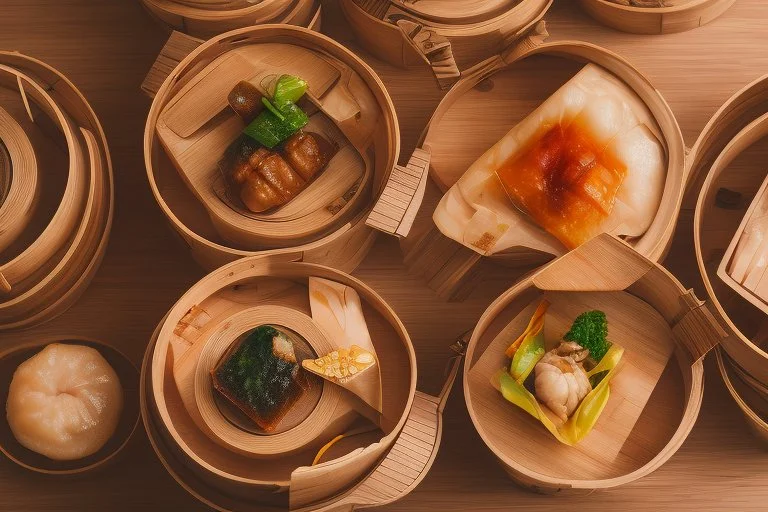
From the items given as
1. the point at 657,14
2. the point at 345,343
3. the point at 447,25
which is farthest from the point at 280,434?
the point at 657,14

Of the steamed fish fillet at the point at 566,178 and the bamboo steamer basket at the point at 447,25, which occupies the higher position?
the bamboo steamer basket at the point at 447,25

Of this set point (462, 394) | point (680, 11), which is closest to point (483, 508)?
point (462, 394)

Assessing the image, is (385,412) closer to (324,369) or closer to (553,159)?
(324,369)

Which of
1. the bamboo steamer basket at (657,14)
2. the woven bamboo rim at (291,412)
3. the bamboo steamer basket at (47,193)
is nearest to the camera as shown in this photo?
the woven bamboo rim at (291,412)

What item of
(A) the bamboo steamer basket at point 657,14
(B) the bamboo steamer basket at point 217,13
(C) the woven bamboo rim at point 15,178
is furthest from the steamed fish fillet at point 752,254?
(C) the woven bamboo rim at point 15,178

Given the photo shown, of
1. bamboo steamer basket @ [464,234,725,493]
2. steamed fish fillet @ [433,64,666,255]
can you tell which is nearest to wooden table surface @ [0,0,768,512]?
bamboo steamer basket @ [464,234,725,493]

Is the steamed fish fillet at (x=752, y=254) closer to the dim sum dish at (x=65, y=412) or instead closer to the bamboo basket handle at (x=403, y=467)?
the bamboo basket handle at (x=403, y=467)
